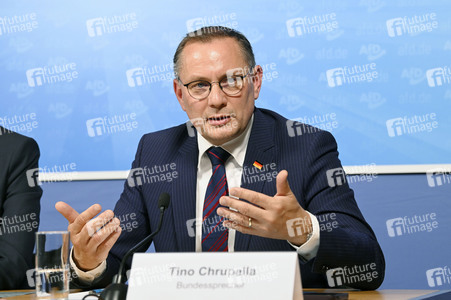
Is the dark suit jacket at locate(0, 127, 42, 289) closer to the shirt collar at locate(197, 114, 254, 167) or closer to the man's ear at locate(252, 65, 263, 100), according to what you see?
the shirt collar at locate(197, 114, 254, 167)

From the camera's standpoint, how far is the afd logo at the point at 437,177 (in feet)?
14.5

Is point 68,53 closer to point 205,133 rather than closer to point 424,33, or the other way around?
point 424,33

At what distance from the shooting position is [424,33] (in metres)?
4.23

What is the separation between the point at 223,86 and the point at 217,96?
4 centimetres

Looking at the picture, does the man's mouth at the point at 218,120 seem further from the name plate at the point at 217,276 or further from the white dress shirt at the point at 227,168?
the name plate at the point at 217,276

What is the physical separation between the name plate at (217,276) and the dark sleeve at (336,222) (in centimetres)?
45

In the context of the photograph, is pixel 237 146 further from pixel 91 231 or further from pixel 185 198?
pixel 91 231

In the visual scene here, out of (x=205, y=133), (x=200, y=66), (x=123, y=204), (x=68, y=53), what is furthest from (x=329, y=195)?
(x=68, y=53)

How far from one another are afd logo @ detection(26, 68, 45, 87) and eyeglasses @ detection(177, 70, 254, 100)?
3.31 meters

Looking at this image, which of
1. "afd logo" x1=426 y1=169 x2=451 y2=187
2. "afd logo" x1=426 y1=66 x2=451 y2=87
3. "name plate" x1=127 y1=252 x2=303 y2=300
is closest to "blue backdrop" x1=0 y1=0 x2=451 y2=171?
"afd logo" x1=426 y1=66 x2=451 y2=87

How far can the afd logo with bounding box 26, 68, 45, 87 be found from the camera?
5.28 m

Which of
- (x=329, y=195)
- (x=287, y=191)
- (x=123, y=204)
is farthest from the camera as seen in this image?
(x=123, y=204)

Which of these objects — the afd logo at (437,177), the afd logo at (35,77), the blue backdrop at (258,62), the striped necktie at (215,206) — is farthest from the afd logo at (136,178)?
the afd logo at (35,77)

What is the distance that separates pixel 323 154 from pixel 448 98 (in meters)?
2.24
